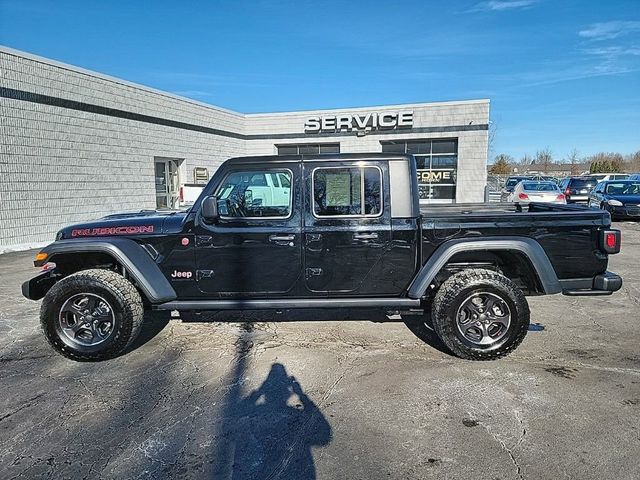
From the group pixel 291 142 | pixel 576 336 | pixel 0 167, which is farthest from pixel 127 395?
pixel 291 142

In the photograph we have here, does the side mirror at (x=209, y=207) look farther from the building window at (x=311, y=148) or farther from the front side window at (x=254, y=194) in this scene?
the building window at (x=311, y=148)

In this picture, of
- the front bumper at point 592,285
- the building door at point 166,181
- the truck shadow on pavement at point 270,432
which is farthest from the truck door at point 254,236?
the building door at point 166,181

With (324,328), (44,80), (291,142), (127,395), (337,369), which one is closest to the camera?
(127,395)

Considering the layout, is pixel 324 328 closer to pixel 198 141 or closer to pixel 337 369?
pixel 337 369

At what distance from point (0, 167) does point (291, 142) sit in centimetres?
1257

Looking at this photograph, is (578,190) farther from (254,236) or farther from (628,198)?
(254,236)

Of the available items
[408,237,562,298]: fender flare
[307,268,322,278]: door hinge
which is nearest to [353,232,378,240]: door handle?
[307,268,322,278]: door hinge

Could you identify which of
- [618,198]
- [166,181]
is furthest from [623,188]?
[166,181]

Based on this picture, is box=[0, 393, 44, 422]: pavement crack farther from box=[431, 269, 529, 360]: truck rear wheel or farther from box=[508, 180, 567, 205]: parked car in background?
box=[508, 180, 567, 205]: parked car in background

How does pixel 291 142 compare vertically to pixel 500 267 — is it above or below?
above

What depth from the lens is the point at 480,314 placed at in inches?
163

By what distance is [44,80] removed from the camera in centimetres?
1079

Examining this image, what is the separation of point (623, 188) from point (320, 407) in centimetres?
1959

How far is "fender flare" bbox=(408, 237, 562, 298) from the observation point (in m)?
4.03
